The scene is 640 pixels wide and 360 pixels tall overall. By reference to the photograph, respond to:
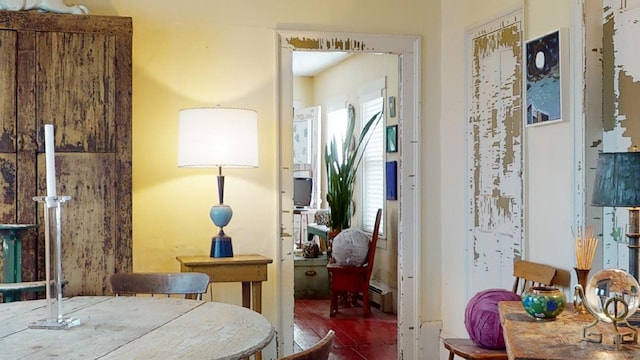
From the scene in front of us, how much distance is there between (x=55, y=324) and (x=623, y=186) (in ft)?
6.24

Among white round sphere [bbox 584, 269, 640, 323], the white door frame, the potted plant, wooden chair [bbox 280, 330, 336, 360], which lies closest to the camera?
wooden chair [bbox 280, 330, 336, 360]

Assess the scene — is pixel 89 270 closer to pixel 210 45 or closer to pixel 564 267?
pixel 210 45

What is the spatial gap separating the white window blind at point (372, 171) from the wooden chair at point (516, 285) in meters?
3.07

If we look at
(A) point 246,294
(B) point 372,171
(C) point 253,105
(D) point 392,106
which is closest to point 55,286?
(A) point 246,294

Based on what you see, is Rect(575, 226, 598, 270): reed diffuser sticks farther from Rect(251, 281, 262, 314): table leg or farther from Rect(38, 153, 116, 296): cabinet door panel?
Rect(38, 153, 116, 296): cabinet door panel

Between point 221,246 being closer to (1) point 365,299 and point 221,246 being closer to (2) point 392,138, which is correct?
(1) point 365,299

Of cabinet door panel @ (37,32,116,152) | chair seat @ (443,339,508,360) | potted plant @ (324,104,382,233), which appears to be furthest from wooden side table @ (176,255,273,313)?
potted plant @ (324,104,382,233)

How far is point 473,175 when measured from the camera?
4.19m

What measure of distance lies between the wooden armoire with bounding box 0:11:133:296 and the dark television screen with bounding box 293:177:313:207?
15.0ft

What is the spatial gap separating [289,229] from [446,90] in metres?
1.37

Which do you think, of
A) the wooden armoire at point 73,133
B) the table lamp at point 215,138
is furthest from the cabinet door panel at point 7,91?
the table lamp at point 215,138

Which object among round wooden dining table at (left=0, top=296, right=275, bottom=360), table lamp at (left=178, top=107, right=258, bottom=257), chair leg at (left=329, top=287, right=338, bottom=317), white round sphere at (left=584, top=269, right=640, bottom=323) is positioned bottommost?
chair leg at (left=329, top=287, right=338, bottom=317)

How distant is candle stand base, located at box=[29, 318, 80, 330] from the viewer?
2119mm

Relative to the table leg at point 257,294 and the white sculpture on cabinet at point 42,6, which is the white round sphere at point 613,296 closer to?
the table leg at point 257,294
